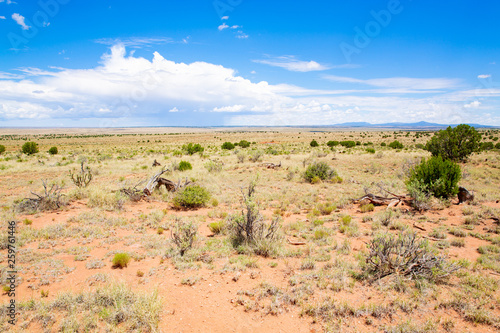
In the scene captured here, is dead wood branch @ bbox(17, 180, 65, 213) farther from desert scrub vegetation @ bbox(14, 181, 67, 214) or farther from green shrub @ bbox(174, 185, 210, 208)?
green shrub @ bbox(174, 185, 210, 208)

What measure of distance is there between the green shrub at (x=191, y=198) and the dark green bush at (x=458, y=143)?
Result: 21525mm

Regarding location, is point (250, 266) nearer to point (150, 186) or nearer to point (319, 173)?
point (150, 186)

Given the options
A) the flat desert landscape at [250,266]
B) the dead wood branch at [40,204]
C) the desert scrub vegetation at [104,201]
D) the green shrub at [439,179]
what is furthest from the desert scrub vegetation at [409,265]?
the dead wood branch at [40,204]

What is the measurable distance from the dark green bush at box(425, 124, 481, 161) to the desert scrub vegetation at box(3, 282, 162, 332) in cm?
2575

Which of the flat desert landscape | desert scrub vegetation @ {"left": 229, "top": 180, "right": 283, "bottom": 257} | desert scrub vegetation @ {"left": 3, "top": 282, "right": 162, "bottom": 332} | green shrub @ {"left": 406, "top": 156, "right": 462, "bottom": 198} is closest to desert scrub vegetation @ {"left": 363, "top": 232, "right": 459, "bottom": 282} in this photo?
the flat desert landscape

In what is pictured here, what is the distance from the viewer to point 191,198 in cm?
1125

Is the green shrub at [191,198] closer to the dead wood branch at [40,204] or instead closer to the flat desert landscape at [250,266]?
the flat desert landscape at [250,266]

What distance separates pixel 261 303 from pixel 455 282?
3.99m

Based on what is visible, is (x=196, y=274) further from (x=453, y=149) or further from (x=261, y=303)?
(x=453, y=149)

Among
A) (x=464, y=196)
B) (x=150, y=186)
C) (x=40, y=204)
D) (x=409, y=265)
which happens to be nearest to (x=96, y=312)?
(x=409, y=265)

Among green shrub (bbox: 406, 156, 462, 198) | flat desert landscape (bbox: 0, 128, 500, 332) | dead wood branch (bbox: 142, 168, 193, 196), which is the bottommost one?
flat desert landscape (bbox: 0, 128, 500, 332)

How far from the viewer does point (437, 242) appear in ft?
23.6

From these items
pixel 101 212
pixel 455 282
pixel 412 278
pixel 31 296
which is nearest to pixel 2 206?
pixel 101 212

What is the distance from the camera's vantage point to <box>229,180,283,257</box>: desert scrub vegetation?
22.1 feet
